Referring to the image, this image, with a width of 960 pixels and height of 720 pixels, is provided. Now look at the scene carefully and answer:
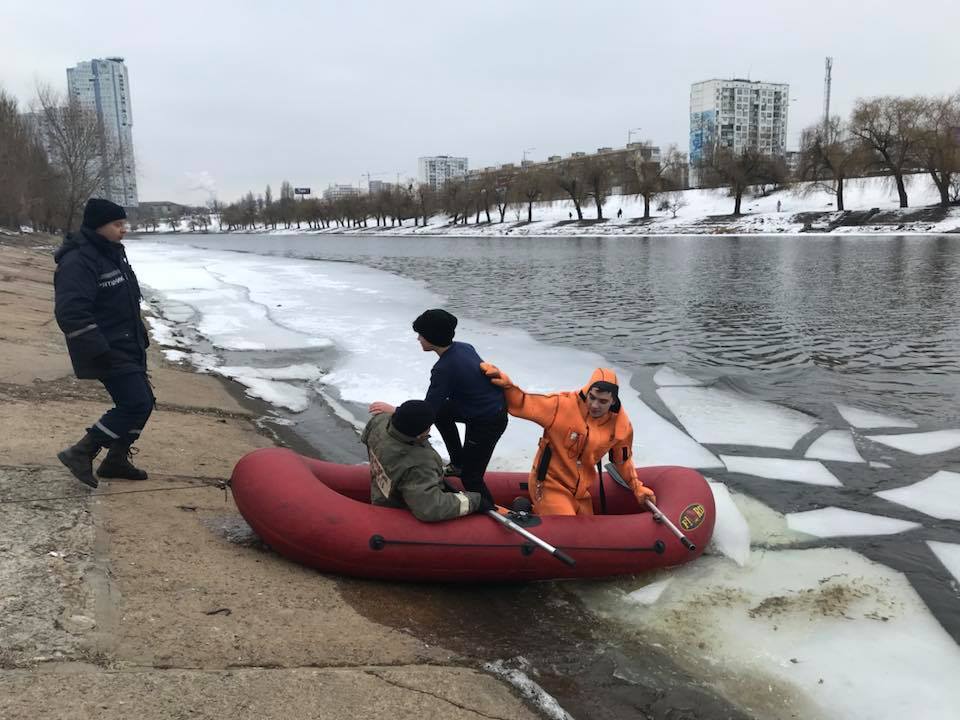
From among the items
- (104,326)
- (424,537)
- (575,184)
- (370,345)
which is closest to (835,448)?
(424,537)

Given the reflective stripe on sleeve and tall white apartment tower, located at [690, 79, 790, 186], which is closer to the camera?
the reflective stripe on sleeve

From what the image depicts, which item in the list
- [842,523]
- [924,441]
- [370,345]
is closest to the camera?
[842,523]

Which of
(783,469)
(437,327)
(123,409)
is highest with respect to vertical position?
(437,327)

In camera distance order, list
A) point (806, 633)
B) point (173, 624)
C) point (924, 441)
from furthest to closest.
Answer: point (924, 441), point (806, 633), point (173, 624)

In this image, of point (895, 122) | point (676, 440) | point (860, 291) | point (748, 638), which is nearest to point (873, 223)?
point (895, 122)

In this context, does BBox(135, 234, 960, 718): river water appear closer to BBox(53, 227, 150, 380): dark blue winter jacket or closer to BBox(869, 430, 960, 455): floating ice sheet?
BBox(869, 430, 960, 455): floating ice sheet

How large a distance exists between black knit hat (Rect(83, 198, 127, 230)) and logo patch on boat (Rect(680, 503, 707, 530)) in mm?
3727

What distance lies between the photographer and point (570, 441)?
4.19 metres

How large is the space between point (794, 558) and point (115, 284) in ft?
14.6

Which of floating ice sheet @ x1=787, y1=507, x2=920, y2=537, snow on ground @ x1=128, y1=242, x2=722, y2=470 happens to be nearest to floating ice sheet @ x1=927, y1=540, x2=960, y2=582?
Answer: floating ice sheet @ x1=787, y1=507, x2=920, y2=537

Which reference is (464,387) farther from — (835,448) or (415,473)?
(835,448)

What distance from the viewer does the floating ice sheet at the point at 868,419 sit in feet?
23.8

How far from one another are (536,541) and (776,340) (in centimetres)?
956

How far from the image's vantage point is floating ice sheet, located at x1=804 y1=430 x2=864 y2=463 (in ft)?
20.7
